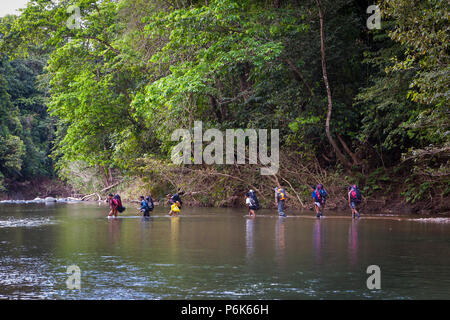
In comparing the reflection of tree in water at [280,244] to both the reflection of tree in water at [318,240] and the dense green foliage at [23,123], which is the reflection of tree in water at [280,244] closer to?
the reflection of tree in water at [318,240]

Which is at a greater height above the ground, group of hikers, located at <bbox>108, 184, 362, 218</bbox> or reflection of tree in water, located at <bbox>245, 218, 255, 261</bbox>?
group of hikers, located at <bbox>108, 184, 362, 218</bbox>

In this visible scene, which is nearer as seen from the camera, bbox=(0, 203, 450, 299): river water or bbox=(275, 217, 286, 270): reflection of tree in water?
bbox=(0, 203, 450, 299): river water

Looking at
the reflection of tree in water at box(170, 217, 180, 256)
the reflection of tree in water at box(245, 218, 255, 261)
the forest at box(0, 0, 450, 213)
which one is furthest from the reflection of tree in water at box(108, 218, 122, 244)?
the forest at box(0, 0, 450, 213)

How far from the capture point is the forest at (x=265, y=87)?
26.7 m

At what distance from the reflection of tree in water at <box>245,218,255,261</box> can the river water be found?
0.11 ft

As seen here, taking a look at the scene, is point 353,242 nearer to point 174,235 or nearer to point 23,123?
point 174,235

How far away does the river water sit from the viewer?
9539 mm

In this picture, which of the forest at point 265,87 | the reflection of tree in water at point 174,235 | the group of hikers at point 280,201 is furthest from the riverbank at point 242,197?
the reflection of tree in water at point 174,235

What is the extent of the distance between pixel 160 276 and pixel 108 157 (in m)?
34.8

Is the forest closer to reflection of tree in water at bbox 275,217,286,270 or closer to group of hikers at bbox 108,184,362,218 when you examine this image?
group of hikers at bbox 108,184,362,218

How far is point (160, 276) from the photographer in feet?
35.6

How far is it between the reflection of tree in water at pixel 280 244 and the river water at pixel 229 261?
2 centimetres
